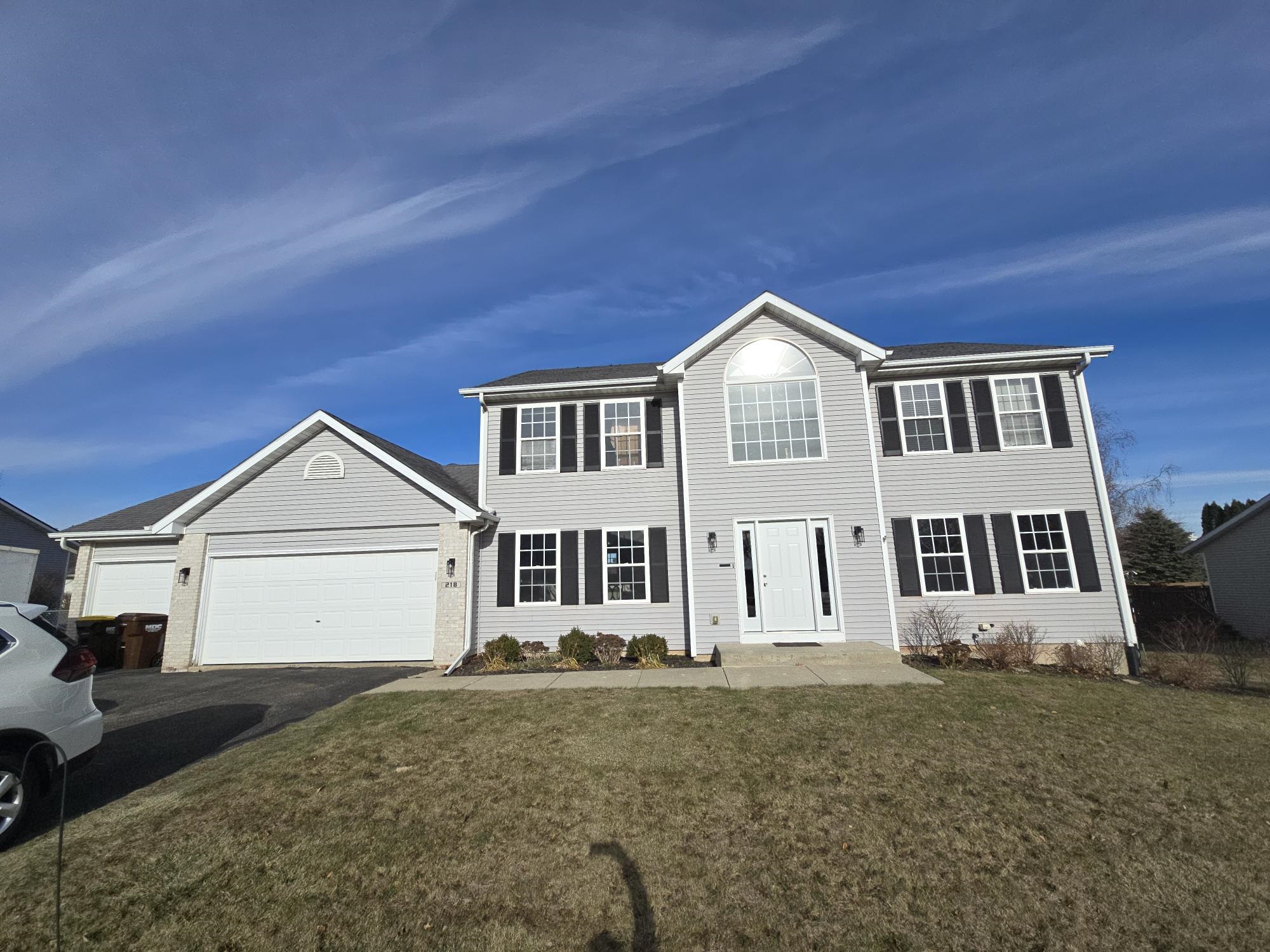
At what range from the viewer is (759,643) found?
1189 centimetres

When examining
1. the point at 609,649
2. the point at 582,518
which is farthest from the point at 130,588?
→ the point at 609,649

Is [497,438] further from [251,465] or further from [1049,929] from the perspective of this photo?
[1049,929]

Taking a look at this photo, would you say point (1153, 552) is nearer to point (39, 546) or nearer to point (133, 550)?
point (133, 550)

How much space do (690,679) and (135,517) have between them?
1667 cm

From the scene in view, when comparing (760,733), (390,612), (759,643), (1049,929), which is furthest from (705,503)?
(1049,929)

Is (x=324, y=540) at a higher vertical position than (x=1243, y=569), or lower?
higher

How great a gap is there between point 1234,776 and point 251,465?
16763 millimetres

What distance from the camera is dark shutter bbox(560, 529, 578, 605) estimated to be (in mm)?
13219

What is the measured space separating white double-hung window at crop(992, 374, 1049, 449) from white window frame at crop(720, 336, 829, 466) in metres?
4.03

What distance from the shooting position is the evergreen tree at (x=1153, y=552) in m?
28.4

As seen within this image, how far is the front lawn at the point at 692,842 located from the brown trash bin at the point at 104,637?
9996mm

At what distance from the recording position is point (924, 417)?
43.5 feet

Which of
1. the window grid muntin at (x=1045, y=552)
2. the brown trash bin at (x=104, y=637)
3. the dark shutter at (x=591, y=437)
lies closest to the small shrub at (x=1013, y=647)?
the window grid muntin at (x=1045, y=552)

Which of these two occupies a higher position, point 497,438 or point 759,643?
point 497,438
